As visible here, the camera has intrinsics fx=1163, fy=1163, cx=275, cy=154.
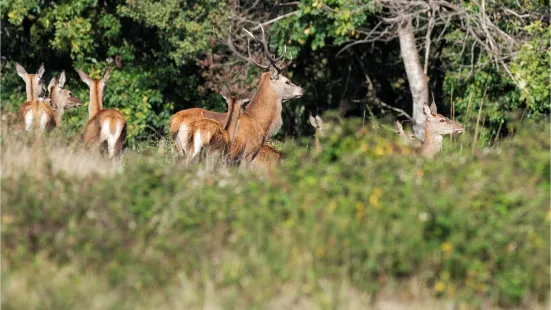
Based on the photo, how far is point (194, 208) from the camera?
7.54 meters

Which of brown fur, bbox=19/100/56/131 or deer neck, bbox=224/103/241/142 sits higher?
deer neck, bbox=224/103/241/142

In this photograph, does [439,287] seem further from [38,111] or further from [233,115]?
[38,111]

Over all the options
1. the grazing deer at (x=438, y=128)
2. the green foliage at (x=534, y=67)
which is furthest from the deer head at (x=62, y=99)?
the green foliage at (x=534, y=67)

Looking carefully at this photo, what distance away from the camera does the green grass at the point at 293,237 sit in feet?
22.4

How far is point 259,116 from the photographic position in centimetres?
1291

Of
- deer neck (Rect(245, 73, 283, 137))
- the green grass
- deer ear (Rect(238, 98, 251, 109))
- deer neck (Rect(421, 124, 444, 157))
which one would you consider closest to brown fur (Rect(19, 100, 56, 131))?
deer ear (Rect(238, 98, 251, 109))

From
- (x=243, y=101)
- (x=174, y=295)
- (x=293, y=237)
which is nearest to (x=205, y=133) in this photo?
(x=243, y=101)

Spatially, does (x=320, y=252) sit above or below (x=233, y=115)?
above

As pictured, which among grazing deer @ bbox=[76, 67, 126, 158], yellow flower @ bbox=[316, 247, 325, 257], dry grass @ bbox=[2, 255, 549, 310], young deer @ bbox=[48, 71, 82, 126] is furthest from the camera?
young deer @ bbox=[48, 71, 82, 126]

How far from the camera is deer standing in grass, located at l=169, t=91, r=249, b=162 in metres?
11.9

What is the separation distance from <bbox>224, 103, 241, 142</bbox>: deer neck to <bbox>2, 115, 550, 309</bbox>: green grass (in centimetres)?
441

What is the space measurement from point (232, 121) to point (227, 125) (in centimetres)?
10

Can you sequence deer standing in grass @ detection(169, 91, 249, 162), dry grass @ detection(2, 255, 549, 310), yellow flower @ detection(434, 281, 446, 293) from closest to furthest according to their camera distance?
dry grass @ detection(2, 255, 549, 310) < yellow flower @ detection(434, 281, 446, 293) < deer standing in grass @ detection(169, 91, 249, 162)

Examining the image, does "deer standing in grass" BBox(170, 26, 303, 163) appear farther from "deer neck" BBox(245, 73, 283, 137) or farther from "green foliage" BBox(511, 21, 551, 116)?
"green foliage" BBox(511, 21, 551, 116)
